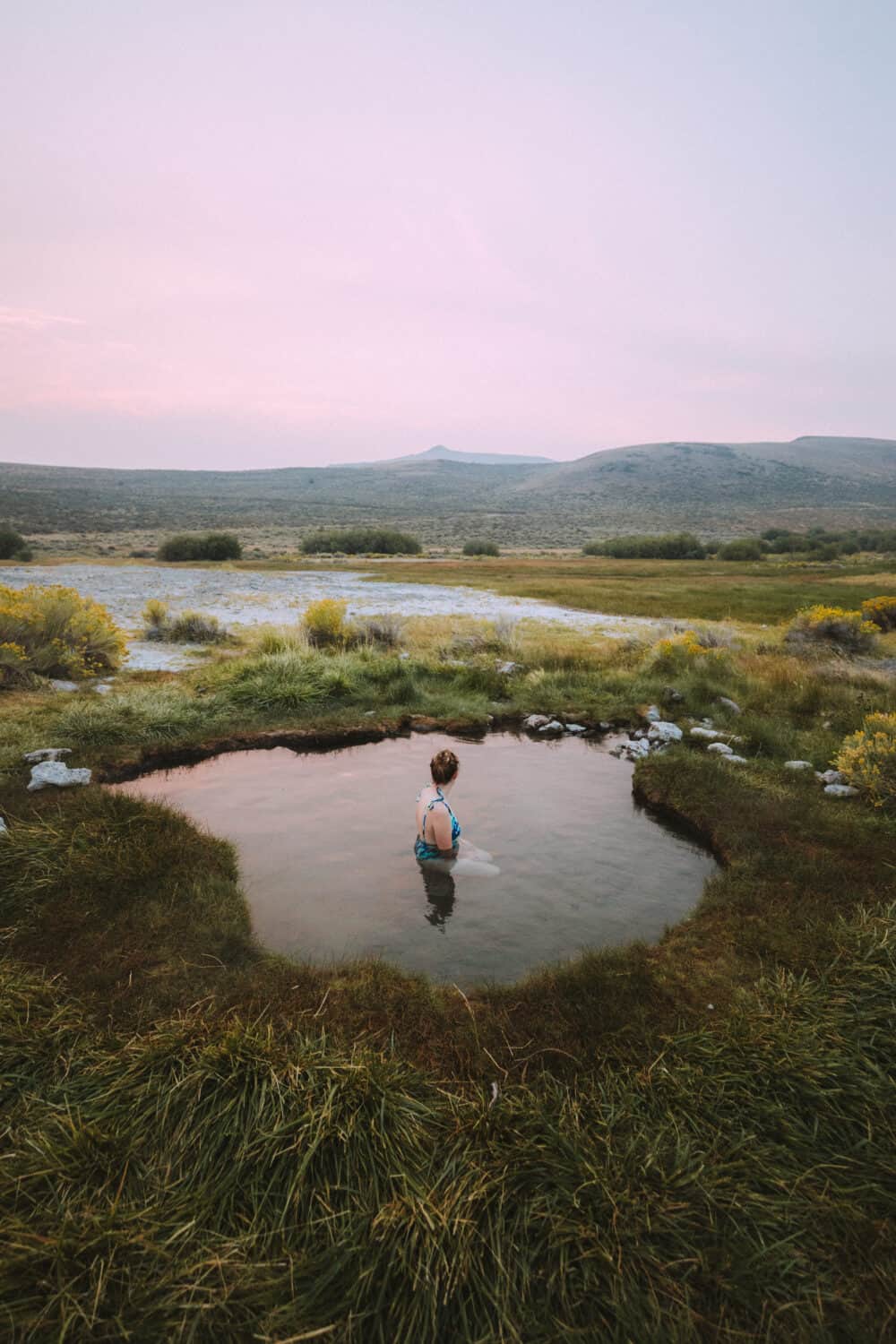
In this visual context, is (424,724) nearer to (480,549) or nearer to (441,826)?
(441,826)

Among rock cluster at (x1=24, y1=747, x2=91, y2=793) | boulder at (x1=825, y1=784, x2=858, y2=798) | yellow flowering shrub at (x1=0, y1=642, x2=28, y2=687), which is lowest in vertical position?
boulder at (x1=825, y1=784, x2=858, y2=798)

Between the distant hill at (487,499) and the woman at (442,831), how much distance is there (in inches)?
2179

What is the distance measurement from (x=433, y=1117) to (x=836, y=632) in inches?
599

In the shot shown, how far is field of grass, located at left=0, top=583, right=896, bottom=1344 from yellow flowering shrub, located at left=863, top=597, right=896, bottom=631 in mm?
14730

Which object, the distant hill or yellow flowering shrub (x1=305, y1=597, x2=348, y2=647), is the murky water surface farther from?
the distant hill

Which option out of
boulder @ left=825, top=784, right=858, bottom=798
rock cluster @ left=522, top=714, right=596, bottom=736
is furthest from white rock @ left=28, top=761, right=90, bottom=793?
boulder @ left=825, top=784, right=858, bottom=798

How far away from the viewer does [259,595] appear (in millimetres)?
21734

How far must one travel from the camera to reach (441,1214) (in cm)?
262

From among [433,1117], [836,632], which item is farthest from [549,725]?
[836,632]

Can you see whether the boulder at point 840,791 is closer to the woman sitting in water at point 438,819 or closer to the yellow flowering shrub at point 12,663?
the woman sitting in water at point 438,819

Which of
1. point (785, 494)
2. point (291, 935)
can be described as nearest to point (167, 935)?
point (291, 935)

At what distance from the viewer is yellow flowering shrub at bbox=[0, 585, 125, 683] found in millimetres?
10750

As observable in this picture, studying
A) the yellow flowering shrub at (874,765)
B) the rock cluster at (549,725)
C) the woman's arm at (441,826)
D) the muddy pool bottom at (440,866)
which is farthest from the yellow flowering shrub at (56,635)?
the yellow flowering shrub at (874,765)

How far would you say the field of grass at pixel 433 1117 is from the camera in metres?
2.37
